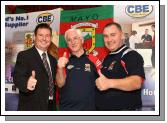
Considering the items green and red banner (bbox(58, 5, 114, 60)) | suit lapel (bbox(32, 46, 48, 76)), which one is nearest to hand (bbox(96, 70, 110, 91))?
green and red banner (bbox(58, 5, 114, 60))

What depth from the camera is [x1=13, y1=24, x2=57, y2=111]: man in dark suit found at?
94.6 inches

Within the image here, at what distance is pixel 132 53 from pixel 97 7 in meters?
0.42

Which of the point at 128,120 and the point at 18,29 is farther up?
the point at 18,29

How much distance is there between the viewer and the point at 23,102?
7.95ft

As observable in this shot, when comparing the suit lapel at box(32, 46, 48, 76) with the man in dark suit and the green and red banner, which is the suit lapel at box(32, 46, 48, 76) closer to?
the man in dark suit

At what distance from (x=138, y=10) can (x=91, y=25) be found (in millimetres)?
359

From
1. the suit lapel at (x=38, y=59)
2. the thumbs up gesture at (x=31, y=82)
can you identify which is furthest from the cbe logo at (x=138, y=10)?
the thumbs up gesture at (x=31, y=82)

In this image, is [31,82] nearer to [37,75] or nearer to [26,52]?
[37,75]

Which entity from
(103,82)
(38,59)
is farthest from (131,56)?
(38,59)

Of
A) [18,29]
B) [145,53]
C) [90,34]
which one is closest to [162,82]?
[145,53]

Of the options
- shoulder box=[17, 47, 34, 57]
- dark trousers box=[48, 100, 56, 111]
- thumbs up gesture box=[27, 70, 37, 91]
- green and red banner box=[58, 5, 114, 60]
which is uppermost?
green and red banner box=[58, 5, 114, 60]

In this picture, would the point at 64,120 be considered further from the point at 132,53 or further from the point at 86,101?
the point at 132,53

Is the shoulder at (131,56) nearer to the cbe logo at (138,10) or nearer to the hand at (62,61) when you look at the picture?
the cbe logo at (138,10)

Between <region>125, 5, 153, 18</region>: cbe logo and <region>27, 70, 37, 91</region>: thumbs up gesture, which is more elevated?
<region>125, 5, 153, 18</region>: cbe logo
